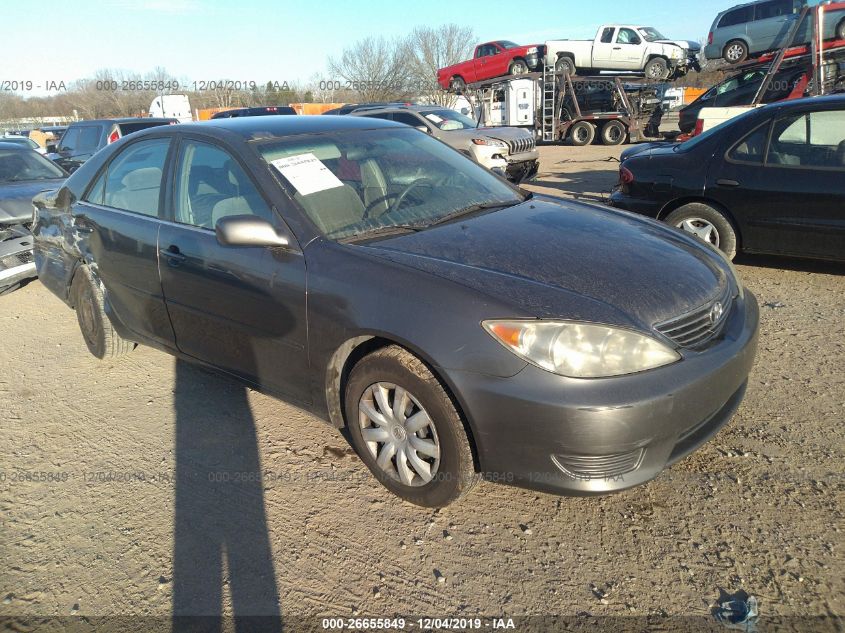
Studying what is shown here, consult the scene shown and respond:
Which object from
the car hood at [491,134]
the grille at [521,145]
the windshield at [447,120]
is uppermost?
the windshield at [447,120]

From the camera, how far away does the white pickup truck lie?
64.0ft

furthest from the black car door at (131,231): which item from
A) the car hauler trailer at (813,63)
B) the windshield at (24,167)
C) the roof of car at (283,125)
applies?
the car hauler trailer at (813,63)

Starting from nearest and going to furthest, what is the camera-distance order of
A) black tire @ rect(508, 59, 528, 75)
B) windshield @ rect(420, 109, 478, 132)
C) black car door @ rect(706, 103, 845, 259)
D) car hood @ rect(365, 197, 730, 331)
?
car hood @ rect(365, 197, 730, 331) < black car door @ rect(706, 103, 845, 259) < windshield @ rect(420, 109, 478, 132) < black tire @ rect(508, 59, 528, 75)

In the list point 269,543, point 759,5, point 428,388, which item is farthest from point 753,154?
point 759,5

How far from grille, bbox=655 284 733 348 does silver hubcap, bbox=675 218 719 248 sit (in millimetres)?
2973

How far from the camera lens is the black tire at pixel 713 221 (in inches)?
202

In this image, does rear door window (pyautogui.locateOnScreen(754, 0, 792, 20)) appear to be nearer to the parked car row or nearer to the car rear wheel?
the car rear wheel

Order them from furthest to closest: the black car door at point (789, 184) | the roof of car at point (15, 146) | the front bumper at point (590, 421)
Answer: the roof of car at point (15, 146) < the black car door at point (789, 184) < the front bumper at point (590, 421)

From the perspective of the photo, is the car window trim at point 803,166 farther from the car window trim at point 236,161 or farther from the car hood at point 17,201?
the car hood at point 17,201

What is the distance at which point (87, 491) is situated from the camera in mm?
2875

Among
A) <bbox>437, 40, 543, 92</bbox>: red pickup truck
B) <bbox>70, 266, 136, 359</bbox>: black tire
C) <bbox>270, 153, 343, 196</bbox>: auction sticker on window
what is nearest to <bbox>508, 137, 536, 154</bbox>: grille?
<bbox>70, 266, 136, 359</bbox>: black tire

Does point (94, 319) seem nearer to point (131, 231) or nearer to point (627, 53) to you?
point (131, 231)

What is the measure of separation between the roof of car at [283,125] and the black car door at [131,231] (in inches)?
11.4

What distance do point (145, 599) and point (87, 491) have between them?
36.2 inches
